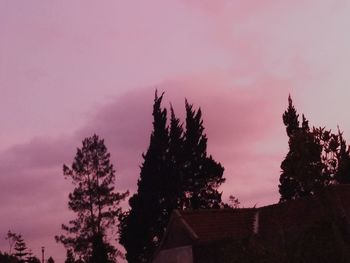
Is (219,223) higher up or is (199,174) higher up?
(199,174)

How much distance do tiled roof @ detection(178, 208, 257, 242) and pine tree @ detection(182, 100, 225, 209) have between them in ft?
55.9

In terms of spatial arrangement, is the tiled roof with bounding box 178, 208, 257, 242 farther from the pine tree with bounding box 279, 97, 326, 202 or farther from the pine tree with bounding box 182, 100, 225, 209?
the pine tree with bounding box 182, 100, 225, 209

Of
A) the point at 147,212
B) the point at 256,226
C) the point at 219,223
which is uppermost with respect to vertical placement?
the point at 147,212

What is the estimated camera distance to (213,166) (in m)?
60.8

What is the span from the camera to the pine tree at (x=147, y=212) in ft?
176

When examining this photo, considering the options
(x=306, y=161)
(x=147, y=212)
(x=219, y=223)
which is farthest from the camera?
(x=147, y=212)

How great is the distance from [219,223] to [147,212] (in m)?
16.6

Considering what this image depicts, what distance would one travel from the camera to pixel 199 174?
5994cm

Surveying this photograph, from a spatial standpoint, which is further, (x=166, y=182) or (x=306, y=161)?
(x=166, y=182)

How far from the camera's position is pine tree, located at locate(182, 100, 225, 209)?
58.6 m

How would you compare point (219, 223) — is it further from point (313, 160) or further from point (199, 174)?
point (199, 174)

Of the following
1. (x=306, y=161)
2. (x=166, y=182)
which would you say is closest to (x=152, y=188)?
(x=166, y=182)

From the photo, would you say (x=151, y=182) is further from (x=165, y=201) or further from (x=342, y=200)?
(x=342, y=200)

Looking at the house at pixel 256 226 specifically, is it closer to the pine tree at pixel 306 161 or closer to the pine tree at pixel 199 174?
the pine tree at pixel 306 161
